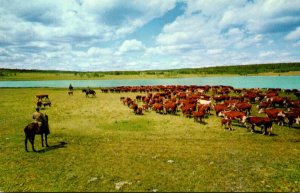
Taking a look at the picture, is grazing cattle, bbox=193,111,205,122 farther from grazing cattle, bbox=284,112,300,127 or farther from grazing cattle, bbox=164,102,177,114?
grazing cattle, bbox=284,112,300,127

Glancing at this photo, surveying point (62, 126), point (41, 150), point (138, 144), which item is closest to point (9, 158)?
point (41, 150)

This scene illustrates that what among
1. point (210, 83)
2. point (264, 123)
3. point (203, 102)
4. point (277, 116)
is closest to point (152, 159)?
point (264, 123)

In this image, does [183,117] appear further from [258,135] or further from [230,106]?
[258,135]

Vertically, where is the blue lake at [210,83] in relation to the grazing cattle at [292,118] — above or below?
above

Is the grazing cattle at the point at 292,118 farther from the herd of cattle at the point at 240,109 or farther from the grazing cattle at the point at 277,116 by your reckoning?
the grazing cattle at the point at 277,116

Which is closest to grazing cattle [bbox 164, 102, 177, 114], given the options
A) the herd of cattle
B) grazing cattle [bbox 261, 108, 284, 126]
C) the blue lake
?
the herd of cattle

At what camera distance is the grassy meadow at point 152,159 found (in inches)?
360

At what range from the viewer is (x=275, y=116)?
19.1 meters

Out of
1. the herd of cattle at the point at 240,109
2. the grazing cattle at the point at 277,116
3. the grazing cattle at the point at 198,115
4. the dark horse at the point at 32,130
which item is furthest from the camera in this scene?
the grazing cattle at the point at 198,115

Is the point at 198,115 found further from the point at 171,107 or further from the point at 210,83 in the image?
the point at 210,83

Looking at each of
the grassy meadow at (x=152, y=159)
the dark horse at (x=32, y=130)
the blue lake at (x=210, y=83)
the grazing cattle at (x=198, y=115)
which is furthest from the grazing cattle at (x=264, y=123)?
the blue lake at (x=210, y=83)

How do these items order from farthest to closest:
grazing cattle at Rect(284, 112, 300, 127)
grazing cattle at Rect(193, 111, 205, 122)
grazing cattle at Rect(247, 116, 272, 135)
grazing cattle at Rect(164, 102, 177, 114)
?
grazing cattle at Rect(164, 102, 177, 114)
grazing cattle at Rect(193, 111, 205, 122)
grazing cattle at Rect(284, 112, 300, 127)
grazing cattle at Rect(247, 116, 272, 135)

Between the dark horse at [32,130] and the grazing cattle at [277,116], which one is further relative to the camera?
the grazing cattle at [277,116]

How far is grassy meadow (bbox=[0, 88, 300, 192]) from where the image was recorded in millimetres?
9155
